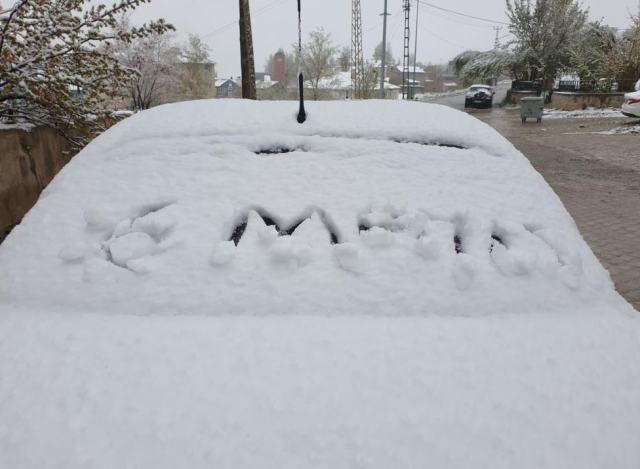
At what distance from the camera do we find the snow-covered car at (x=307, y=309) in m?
0.85

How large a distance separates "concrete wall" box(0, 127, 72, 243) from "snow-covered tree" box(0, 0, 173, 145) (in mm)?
216

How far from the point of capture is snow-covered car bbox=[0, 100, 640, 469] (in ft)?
2.79

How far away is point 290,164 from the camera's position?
159 cm

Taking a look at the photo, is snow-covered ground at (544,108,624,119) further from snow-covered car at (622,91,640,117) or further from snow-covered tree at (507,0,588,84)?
snow-covered tree at (507,0,588,84)

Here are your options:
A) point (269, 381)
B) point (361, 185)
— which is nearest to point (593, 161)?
point (361, 185)

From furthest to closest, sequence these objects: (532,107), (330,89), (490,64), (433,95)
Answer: (433,95) < (330,89) < (490,64) < (532,107)

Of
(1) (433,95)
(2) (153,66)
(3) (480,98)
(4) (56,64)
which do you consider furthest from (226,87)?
(4) (56,64)

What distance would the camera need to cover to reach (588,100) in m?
20.7

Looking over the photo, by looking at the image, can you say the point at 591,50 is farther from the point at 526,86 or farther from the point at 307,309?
the point at 307,309

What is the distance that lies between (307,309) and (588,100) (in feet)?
79.4

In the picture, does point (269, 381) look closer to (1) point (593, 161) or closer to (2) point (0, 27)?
(2) point (0, 27)

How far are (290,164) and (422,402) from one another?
967 millimetres

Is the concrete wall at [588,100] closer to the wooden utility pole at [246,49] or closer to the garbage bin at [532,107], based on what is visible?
the garbage bin at [532,107]

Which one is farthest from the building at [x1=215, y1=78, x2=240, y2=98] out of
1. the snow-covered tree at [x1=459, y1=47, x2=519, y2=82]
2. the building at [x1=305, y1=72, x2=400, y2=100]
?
the snow-covered tree at [x1=459, y1=47, x2=519, y2=82]
